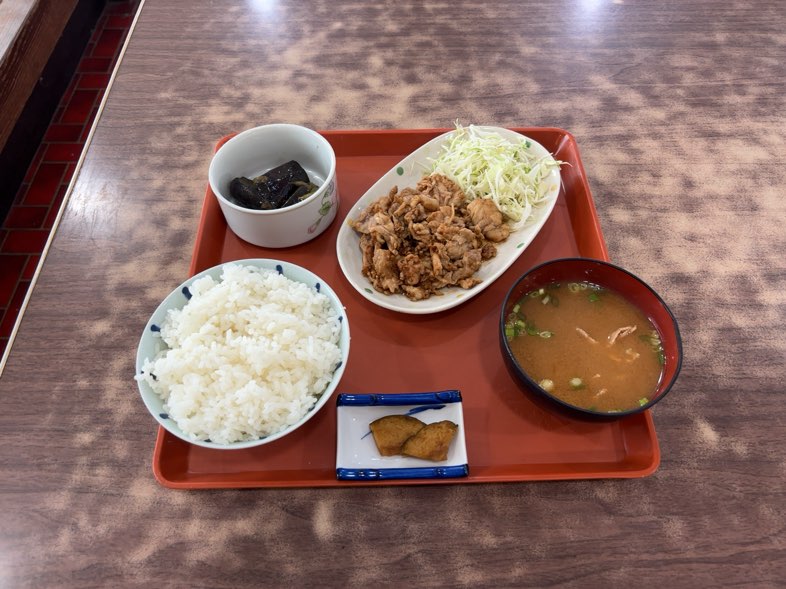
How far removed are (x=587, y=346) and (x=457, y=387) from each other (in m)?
0.45

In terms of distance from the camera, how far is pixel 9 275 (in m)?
3.16

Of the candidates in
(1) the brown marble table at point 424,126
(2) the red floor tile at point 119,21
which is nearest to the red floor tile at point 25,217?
(1) the brown marble table at point 424,126

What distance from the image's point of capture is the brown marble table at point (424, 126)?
1448 mm

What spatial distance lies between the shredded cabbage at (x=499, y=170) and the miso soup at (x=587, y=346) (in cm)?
45

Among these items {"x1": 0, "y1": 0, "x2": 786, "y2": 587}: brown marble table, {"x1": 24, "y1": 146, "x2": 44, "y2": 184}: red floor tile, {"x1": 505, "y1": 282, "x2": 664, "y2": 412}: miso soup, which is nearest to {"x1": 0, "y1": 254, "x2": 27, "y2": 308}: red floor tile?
{"x1": 24, "y1": 146, "x2": 44, "y2": 184}: red floor tile

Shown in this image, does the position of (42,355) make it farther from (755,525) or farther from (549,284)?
(755,525)

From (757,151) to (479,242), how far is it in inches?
59.4

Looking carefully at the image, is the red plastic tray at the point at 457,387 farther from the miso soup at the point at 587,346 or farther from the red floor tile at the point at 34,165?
the red floor tile at the point at 34,165

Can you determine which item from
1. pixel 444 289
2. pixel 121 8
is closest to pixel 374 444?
pixel 444 289

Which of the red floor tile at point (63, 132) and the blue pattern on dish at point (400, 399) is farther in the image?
the red floor tile at point (63, 132)

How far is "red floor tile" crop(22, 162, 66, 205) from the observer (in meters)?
3.43

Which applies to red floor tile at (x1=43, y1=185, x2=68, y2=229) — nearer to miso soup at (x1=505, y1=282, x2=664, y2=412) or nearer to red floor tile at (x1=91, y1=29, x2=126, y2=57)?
red floor tile at (x1=91, y1=29, x2=126, y2=57)

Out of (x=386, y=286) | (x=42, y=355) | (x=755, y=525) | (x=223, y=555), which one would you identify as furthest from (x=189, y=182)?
(x=755, y=525)

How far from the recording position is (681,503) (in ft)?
4.99
